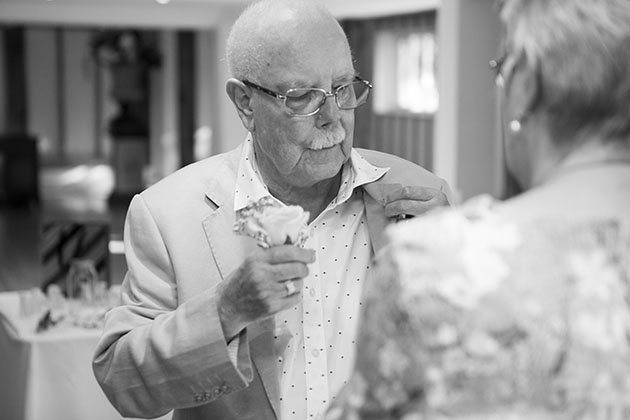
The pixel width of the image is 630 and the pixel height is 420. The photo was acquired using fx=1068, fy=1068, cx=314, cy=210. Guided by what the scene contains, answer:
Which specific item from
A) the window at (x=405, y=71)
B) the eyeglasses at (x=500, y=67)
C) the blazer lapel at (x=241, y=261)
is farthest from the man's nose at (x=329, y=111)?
the window at (x=405, y=71)

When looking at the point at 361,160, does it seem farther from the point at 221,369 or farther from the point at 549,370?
the point at 549,370

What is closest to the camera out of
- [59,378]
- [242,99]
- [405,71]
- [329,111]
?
[329,111]

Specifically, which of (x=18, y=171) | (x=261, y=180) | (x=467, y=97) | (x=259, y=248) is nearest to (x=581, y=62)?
(x=259, y=248)

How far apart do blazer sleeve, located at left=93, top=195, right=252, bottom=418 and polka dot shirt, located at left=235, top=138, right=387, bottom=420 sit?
0.18m

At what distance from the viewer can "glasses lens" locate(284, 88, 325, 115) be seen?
2.22 metres

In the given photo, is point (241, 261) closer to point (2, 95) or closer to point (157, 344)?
point (157, 344)

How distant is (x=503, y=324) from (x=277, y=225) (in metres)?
0.74

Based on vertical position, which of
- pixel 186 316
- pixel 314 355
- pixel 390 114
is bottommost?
pixel 390 114

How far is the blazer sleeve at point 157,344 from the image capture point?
2.04 metres

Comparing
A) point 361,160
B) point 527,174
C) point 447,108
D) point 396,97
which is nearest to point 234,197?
point 361,160

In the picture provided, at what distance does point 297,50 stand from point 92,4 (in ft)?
37.4

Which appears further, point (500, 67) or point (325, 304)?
point (325, 304)

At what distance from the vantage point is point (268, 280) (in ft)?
6.31

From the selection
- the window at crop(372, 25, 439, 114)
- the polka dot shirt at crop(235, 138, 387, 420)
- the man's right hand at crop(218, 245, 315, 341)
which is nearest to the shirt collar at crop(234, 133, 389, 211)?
the polka dot shirt at crop(235, 138, 387, 420)
